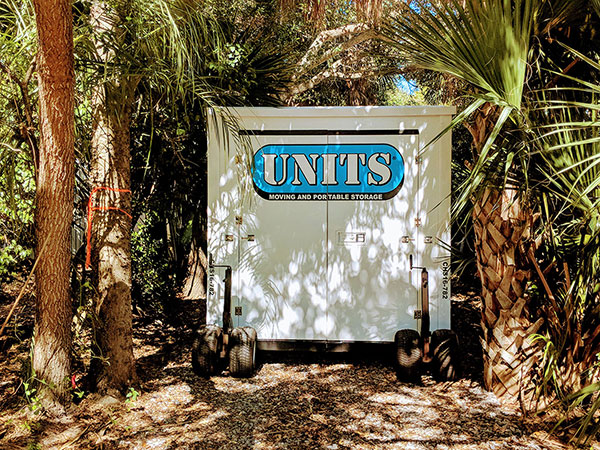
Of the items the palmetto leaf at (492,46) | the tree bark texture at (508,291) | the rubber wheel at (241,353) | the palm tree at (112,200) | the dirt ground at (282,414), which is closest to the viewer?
the palmetto leaf at (492,46)

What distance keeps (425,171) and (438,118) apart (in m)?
0.52

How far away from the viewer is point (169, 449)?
3.44 metres

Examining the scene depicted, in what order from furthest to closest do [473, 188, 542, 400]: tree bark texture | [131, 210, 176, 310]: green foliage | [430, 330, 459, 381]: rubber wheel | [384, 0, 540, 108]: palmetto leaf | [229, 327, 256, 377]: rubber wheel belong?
[131, 210, 176, 310]: green foliage → [229, 327, 256, 377]: rubber wheel → [430, 330, 459, 381]: rubber wheel → [473, 188, 542, 400]: tree bark texture → [384, 0, 540, 108]: palmetto leaf

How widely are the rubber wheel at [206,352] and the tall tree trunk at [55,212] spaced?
125 centimetres

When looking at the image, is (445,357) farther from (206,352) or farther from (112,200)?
(112,200)

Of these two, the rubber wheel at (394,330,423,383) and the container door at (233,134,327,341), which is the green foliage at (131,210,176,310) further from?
the rubber wheel at (394,330,423,383)

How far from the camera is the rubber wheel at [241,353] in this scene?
477cm

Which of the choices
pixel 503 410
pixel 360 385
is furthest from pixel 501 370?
pixel 360 385

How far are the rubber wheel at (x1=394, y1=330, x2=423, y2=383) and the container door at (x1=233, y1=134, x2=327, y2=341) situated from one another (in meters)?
0.78

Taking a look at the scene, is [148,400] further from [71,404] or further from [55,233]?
[55,233]

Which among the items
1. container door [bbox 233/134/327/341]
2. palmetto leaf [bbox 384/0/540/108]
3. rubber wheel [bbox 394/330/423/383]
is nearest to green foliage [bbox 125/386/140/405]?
container door [bbox 233/134/327/341]

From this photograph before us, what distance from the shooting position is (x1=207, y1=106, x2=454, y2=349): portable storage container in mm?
4934

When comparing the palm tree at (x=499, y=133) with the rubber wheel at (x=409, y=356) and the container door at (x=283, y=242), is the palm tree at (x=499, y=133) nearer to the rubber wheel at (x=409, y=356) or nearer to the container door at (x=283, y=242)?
the rubber wheel at (x=409, y=356)

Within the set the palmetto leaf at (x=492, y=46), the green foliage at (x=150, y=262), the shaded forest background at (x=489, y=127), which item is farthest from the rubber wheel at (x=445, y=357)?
the green foliage at (x=150, y=262)
